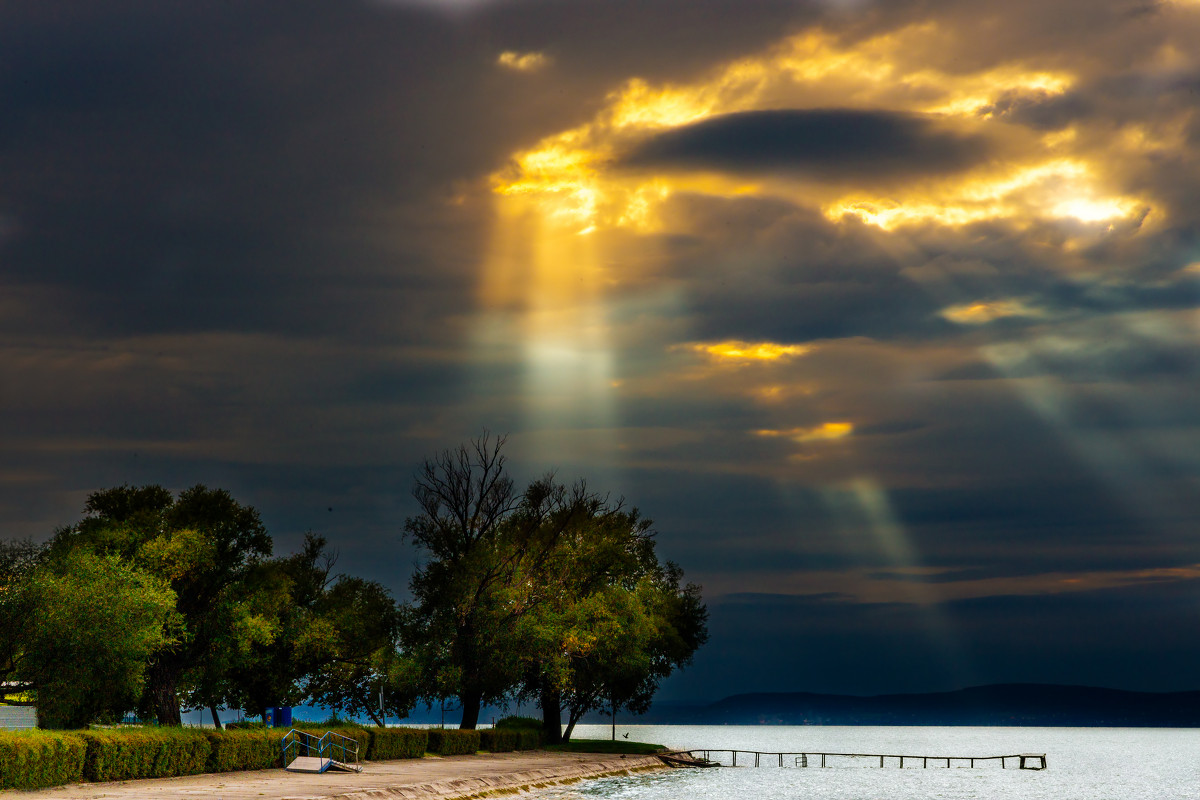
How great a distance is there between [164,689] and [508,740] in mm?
22549

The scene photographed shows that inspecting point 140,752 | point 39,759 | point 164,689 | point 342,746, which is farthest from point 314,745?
point 164,689

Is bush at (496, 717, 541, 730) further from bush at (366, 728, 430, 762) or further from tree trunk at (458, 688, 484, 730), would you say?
bush at (366, 728, 430, 762)

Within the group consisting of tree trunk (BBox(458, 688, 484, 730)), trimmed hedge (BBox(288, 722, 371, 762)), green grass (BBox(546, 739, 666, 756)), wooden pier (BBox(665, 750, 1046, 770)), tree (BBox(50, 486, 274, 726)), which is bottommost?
wooden pier (BBox(665, 750, 1046, 770))

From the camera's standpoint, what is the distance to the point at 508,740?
73812mm

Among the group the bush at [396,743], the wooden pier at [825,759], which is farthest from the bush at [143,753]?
the wooden pier at [825,759]

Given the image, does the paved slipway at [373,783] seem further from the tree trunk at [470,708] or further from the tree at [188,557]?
the tree at [188,557]

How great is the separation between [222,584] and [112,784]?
39.2 meters

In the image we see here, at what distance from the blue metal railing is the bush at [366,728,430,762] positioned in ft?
14.5

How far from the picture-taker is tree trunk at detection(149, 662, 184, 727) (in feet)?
236

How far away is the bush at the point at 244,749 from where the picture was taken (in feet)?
140

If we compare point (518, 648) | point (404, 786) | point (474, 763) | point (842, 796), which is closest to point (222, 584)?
point (518, 648)

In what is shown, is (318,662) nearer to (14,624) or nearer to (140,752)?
(14,624)

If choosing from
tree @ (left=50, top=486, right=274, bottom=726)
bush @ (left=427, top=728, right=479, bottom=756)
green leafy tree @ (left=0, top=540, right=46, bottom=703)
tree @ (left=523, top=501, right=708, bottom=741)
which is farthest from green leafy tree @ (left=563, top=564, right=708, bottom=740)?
green leafy tree @ (left=0, top=540, right=46, bottom=703)

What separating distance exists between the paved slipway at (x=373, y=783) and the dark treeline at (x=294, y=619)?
870 centimetres
